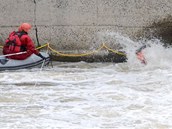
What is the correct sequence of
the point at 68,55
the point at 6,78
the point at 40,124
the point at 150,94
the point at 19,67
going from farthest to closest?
the point at 68,55 → the point at 19,67 → the point at 6,78 → the point at 150,94 → the point at 40,124

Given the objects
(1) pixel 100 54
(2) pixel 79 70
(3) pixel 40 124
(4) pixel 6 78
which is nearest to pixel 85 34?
(1) pixel 100 54

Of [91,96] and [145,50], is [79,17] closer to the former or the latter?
[145,50]

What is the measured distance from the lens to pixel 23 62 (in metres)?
10.9

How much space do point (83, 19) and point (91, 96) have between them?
4405 mm

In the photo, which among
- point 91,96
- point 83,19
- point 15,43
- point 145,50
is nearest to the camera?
point 91,96

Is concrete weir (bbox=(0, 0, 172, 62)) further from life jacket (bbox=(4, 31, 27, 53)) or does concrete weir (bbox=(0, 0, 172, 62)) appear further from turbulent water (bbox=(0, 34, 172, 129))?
life jacket (bbox=(4, 31, 27, 53))

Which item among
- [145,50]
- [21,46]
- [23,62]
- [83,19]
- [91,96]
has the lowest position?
[91,96]

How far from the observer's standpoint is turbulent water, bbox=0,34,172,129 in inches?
271

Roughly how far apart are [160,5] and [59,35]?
9.42 feet

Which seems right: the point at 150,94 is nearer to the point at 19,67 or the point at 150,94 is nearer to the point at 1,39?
the point at 19,67

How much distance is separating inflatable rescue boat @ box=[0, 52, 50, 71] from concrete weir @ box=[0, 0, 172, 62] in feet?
4.51

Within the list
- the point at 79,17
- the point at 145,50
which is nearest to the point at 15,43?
the point at 79,17

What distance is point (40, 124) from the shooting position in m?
6.76

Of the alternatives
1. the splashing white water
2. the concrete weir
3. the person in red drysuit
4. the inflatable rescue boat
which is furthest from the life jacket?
the splashing white water
